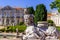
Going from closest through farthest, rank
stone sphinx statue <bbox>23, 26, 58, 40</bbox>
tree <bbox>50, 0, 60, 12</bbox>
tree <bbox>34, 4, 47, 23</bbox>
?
stone sphinx statue <bbox>23, 26, 58, 40</bbox> → tree <bbox>50, 0, 60, 12</bbox> → tree <bbox>34, 4, 47, 23</bbox>

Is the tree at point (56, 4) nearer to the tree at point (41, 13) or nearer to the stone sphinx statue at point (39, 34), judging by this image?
the tree at point (41, 13)

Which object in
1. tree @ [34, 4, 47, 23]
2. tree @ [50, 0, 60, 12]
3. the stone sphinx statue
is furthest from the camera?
tree @ [34, 4, 47, 23]

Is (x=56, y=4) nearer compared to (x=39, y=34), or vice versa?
(x=39, y=34)

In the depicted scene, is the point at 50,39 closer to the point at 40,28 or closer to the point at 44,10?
the point at 40,28

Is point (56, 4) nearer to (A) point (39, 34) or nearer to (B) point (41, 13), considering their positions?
(B) point (41, 13)

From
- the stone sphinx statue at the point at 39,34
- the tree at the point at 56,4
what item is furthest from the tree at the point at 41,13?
the stone sphinx statue at the point at 39,34

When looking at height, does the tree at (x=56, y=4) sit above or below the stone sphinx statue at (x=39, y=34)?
above

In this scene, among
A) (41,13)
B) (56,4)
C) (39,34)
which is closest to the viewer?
(39,34)

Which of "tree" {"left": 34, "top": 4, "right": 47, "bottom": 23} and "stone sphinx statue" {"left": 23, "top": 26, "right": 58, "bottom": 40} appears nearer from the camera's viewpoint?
"stone sphinx statue" {"left": 23, "top": 26, "right": 58, "bottom": 40}

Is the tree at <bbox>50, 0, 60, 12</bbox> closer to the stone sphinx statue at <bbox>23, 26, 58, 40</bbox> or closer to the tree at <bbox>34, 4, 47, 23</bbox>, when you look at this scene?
the tree at <bbox>34, 4, 47, 23</bbox>

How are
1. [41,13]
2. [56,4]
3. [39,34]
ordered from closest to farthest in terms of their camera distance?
[39,34] < [56,4] < [41,13]

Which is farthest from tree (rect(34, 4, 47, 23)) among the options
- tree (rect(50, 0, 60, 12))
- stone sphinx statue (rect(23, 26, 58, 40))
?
stone sphinx statue (rect(23, 26, 58, 40))

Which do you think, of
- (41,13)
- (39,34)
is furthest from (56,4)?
(39,34)

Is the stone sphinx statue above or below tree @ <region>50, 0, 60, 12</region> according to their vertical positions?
below
